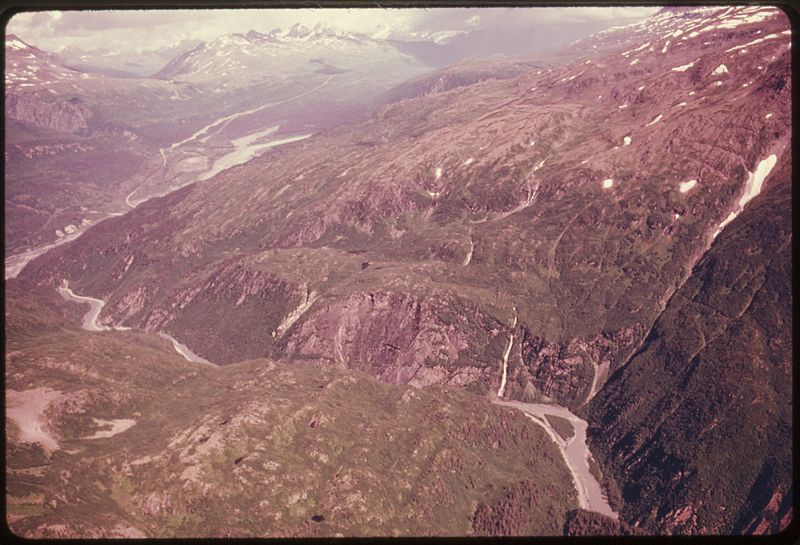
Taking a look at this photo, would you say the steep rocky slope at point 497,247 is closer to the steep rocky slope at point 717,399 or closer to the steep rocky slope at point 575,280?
the steep rocky slope at point 575,280

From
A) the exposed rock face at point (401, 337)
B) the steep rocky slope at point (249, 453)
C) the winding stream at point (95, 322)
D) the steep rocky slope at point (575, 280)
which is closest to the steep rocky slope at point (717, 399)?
the steep rocky slope at point (575, 280)

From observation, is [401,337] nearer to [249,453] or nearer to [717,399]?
[717,399]

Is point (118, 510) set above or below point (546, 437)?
above

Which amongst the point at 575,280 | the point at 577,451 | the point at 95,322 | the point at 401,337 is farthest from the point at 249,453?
the point at 95,322

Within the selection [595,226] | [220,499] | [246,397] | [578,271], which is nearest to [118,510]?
[220,499]

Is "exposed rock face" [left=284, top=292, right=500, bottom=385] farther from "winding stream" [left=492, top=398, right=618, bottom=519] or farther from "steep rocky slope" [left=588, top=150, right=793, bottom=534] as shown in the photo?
"steep rocky slope" [left=588, top=150, right=793, bottom=534]

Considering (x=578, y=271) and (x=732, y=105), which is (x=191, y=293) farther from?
(x=732, y=105)
